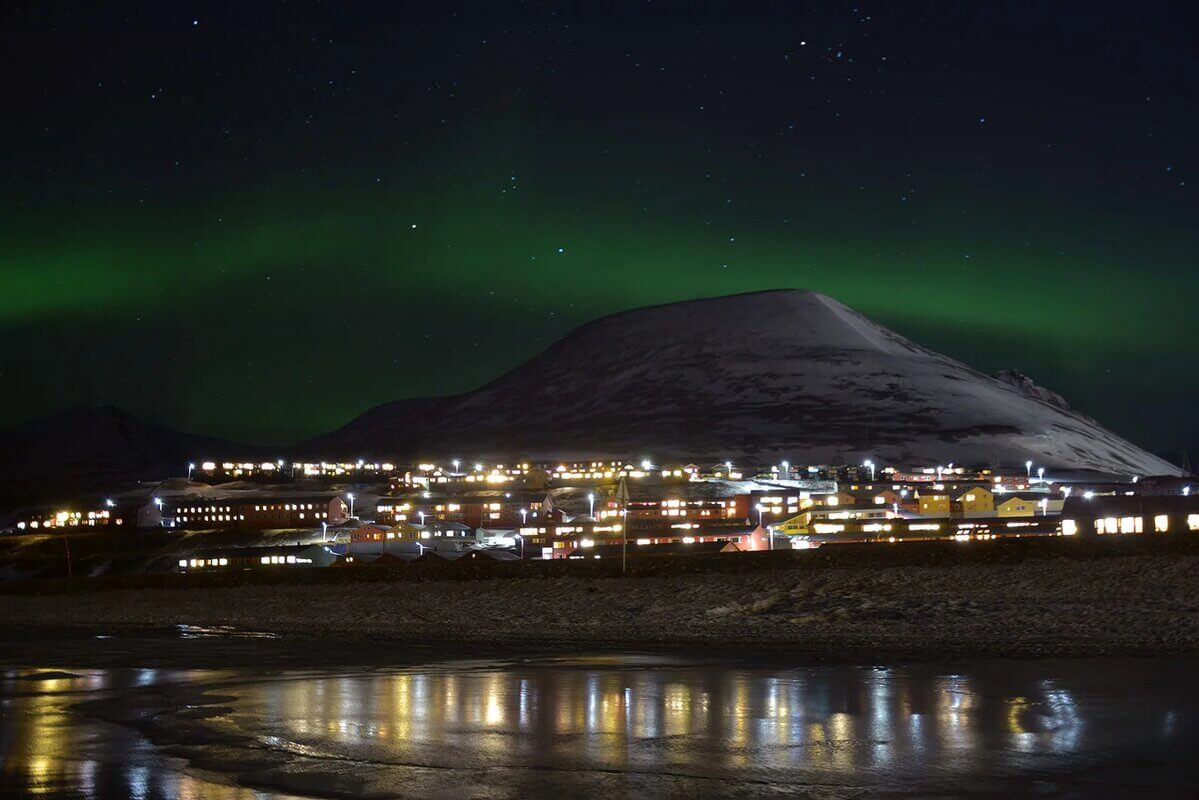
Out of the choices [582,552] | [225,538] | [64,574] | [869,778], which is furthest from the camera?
[225,538]

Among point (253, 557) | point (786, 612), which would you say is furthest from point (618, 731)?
point (253, 557)

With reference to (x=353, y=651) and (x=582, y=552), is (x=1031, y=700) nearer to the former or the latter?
(x=353, y=651)

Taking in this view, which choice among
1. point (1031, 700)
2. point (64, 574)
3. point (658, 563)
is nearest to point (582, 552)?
point (658, 563)

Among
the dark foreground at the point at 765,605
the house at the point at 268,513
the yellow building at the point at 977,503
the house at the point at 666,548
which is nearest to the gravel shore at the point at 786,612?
the dark foreground at the point at 765,605

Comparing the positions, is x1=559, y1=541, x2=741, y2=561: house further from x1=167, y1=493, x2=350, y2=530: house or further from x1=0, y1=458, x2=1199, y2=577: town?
x1=167, y1=493, x2=350, y2=530: house

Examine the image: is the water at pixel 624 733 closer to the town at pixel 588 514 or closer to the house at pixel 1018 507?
the town at pixel 588 514

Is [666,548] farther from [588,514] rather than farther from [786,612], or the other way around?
[588,514]
